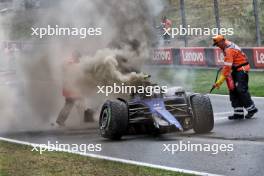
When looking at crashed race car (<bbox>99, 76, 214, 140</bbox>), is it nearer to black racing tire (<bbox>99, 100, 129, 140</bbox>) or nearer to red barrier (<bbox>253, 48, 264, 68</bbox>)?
black racing tire (<bbox>99, 100, 129, 140</bbox>)

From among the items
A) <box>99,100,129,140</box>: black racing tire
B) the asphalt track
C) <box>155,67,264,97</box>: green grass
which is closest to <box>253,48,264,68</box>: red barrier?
<box>155,67,264,97</box>: green grass

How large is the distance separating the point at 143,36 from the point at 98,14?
124 centimetres

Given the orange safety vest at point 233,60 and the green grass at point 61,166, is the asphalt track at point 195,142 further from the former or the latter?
the orange safety vest at point 233,60

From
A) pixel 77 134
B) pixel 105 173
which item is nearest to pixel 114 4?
pixel 77 134

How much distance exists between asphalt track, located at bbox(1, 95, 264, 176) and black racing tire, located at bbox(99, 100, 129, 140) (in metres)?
0.16

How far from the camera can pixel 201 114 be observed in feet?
37.7

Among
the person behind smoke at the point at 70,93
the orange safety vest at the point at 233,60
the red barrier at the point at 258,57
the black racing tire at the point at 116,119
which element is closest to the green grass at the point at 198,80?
the red barrier at the point at 258,57

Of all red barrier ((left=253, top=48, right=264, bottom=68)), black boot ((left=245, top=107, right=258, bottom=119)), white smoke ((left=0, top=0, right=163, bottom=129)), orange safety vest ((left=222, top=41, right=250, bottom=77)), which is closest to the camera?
white smoke ((left=0, top=0, right=163, bottom=129))

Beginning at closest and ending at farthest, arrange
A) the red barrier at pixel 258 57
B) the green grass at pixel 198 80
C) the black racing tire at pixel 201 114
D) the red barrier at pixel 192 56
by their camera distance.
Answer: the black racing tire at pixel 201 114 < the green grass at pixel 198 80 < the red barrier at pixel 258 57 < the red barrier at pixel 192 56

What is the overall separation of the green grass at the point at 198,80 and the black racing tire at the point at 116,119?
17.8 feet

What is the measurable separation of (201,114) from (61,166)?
10.8ft

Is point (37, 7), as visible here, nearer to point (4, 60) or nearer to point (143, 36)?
point (143, 36)

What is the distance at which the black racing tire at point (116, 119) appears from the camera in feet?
37.0

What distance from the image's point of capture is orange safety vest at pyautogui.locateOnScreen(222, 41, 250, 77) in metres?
13.0
